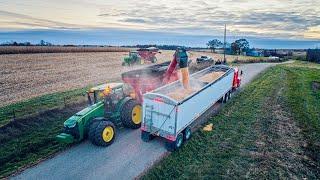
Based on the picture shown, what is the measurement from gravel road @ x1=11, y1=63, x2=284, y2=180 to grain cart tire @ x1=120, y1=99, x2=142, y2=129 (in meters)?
0.93

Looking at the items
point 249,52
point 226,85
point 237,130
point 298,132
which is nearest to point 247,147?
point 237,130

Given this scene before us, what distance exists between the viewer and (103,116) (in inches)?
565

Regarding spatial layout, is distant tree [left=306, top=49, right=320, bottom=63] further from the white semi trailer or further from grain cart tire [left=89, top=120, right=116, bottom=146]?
grain cart tire [left=89, top=120, right=116, bottom=146]

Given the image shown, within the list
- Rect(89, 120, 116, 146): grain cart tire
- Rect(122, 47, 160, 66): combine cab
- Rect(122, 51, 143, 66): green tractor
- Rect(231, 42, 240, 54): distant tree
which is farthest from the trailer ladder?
Rect(231, 42, 240, 54): distant tree

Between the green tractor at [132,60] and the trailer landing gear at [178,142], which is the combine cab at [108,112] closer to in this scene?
the trailer landing gear at [178,142]

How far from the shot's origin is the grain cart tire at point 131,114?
1473cm

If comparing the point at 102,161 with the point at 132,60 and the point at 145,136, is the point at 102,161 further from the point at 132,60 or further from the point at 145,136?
the point at 132,60

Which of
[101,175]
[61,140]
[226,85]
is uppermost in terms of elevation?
[226,85]

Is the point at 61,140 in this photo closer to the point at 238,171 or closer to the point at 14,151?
the point at 14,151

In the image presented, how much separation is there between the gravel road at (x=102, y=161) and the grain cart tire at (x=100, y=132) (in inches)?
14.5

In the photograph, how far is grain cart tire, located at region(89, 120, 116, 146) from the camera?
12.9 m

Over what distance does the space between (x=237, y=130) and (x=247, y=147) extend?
2.20 meters

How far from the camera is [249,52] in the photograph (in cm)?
9894

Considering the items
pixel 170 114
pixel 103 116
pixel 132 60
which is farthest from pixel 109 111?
pixel 132 60
